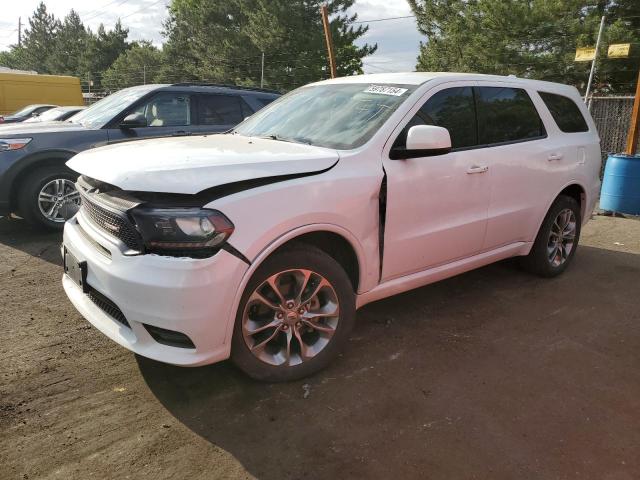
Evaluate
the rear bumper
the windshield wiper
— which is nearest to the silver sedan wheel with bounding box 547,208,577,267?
the windshield wiper

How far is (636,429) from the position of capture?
2.62 meters

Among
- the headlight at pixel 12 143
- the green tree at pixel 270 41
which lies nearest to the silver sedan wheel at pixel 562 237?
the headlight at pixel 12 143

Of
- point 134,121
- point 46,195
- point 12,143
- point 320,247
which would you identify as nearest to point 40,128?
point 12,143

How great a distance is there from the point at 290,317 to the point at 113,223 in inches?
41.2

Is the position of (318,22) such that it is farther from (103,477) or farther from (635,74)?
(103,477)

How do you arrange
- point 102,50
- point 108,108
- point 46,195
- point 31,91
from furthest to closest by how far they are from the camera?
point 102,50 → point 31,91 → point 108,108 → point 46,195

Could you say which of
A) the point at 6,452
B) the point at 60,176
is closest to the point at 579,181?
the point at 6,452

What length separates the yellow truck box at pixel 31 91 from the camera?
1644cm

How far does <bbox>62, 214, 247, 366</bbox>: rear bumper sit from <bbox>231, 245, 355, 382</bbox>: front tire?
0.54 feet

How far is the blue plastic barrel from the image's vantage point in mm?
7496

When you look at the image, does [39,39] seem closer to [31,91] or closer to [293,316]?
[31,91]

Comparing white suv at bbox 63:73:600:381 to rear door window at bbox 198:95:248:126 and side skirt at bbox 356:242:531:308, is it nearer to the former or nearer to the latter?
side skirt at bbox 356:242:531:308

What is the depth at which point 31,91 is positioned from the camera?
1661cm

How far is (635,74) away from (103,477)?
22.4 meters
